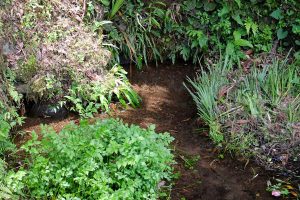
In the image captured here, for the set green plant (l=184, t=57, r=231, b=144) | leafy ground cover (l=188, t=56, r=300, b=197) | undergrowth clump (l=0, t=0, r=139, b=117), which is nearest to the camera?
leafy ground cover (l=188, t=56, r=300, b=197)

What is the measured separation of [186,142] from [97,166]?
1.68m

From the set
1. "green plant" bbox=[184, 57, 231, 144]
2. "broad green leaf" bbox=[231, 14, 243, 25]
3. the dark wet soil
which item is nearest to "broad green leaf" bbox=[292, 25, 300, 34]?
"broad green leaf" bbox=[231, 14, 243, 25]

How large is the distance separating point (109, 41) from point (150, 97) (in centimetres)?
91

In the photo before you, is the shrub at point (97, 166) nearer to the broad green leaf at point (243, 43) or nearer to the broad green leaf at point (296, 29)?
the broad green leaf at point (243, 43)

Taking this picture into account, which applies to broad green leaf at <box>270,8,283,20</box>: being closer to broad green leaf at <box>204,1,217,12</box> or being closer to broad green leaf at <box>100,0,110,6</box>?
broad green leaf at <box>204,1,217,12</box>

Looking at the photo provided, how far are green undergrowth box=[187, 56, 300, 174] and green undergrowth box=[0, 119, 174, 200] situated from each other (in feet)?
4.11

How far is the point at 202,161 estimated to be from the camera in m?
4.44

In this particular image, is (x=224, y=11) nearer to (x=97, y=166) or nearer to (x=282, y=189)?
(x=282, y=189)

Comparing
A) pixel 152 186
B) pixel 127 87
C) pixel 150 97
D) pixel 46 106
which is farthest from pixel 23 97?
pixel 152 186

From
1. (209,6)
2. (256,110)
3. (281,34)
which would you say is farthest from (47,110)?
(281,34)

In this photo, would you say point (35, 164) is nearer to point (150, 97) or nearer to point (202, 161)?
point (202, 161)

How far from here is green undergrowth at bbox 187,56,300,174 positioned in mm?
4289

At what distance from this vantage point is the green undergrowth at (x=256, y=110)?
169 inches

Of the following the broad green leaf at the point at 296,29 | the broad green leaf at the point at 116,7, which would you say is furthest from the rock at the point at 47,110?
the broad green leaf at the point at 296,29
